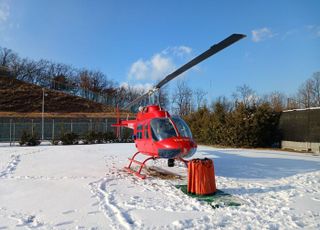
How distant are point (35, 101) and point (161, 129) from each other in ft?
166

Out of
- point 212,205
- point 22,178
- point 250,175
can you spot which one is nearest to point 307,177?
point 250,175

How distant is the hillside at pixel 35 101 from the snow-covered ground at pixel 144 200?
44.7 meters

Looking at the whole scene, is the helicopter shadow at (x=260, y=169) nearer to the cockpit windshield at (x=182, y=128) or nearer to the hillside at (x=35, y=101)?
the cockpit windshield at (x=182, y=128)

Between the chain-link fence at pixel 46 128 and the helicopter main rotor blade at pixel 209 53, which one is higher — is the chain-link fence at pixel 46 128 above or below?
below

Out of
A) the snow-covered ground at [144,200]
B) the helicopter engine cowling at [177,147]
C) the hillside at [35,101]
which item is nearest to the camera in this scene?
the snow-covered ground at [144,200]

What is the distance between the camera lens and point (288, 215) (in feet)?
16.3

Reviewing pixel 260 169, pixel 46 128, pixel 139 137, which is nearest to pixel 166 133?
pixel 139 137

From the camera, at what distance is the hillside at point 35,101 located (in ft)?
166

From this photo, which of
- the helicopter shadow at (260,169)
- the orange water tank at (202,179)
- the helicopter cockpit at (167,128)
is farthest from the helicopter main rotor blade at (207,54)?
the helicopter shadow at (260,169)

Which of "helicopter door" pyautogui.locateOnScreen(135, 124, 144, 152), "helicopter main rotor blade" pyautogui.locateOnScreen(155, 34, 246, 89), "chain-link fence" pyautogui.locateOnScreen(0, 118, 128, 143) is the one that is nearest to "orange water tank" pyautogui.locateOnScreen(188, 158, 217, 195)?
"helicopter main rotor blade" pyautogui.locateOnScreen(155, 34, 246, 89)

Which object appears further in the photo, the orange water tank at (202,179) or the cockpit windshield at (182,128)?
the cockpit windshield at (182,128)

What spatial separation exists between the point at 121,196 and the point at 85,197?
2.49 feet

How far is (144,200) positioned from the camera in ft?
19.5

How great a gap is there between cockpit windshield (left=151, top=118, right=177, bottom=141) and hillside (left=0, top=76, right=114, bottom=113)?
152 ft
